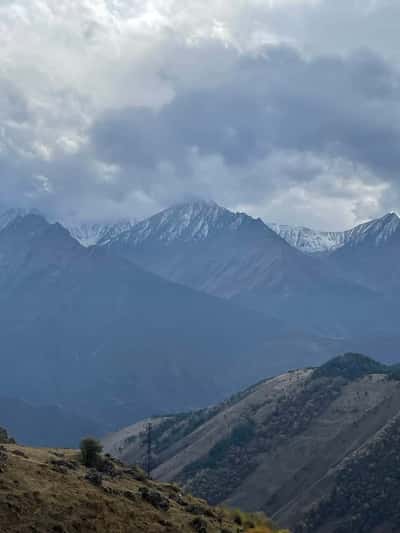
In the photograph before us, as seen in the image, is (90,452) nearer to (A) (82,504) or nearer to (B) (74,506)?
(A) (82,504)

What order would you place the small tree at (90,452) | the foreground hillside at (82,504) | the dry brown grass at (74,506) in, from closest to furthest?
1. the dry brown grass at (74,506)
2. the foreground hillside at (82,504)
3. the small tree at (90,452)

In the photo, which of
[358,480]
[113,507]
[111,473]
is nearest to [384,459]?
[358,480]

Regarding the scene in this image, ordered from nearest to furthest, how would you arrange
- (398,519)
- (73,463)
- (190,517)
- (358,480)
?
1. (190,517)
2. (73,463)
3. (398,519)
4. (358,480)

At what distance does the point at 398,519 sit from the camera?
161 m

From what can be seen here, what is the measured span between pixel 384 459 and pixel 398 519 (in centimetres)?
2413

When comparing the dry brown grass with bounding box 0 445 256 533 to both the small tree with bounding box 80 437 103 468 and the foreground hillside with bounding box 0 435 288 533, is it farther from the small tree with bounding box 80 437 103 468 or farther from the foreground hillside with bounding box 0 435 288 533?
the small tree with bounding box 80 437 103 468

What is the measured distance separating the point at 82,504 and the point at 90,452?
18.8m

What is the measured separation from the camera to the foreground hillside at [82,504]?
157 feet

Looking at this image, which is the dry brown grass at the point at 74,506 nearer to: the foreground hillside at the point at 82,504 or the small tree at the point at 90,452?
the foreground hillside at the point at 82,504

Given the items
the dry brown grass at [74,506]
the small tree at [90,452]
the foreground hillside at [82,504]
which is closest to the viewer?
the dry brown grass at [74,506]

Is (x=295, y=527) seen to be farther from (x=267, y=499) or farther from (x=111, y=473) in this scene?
(x=111, y=473)

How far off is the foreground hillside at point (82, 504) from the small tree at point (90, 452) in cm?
215

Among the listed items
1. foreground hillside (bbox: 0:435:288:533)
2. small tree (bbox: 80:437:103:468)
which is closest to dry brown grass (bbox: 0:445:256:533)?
foreground hillside (bbox: 0:435:288:533)

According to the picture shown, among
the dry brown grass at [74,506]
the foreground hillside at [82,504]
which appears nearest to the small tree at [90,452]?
the foreground hillside at [82,504]
